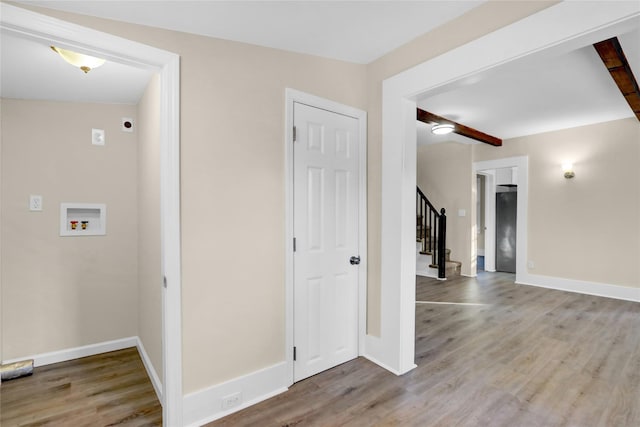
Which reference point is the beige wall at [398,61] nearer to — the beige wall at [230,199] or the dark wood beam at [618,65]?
the beige wall at [230,199]

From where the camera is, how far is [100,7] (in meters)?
1.54

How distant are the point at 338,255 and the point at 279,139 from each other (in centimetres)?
106

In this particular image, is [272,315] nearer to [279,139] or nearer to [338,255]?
[338,255]

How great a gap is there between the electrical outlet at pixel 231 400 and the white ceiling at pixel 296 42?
2342 millimetres

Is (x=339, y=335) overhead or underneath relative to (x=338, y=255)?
underneath

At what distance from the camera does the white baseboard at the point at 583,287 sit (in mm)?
4345

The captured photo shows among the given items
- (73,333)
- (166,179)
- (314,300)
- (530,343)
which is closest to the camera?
(166,179)

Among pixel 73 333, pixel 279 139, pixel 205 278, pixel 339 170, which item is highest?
pixel 279 139

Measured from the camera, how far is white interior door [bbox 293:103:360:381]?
2283 mm

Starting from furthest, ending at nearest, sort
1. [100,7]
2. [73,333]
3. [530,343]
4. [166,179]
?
[530,343]
[73,333]
[166,179]
[100,7]

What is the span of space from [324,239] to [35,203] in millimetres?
2560

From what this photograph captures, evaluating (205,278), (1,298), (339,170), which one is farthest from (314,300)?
(1,298)

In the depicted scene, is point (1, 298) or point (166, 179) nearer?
point (166, 179)

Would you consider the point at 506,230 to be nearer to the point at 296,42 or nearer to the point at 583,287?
the point at 583,287
